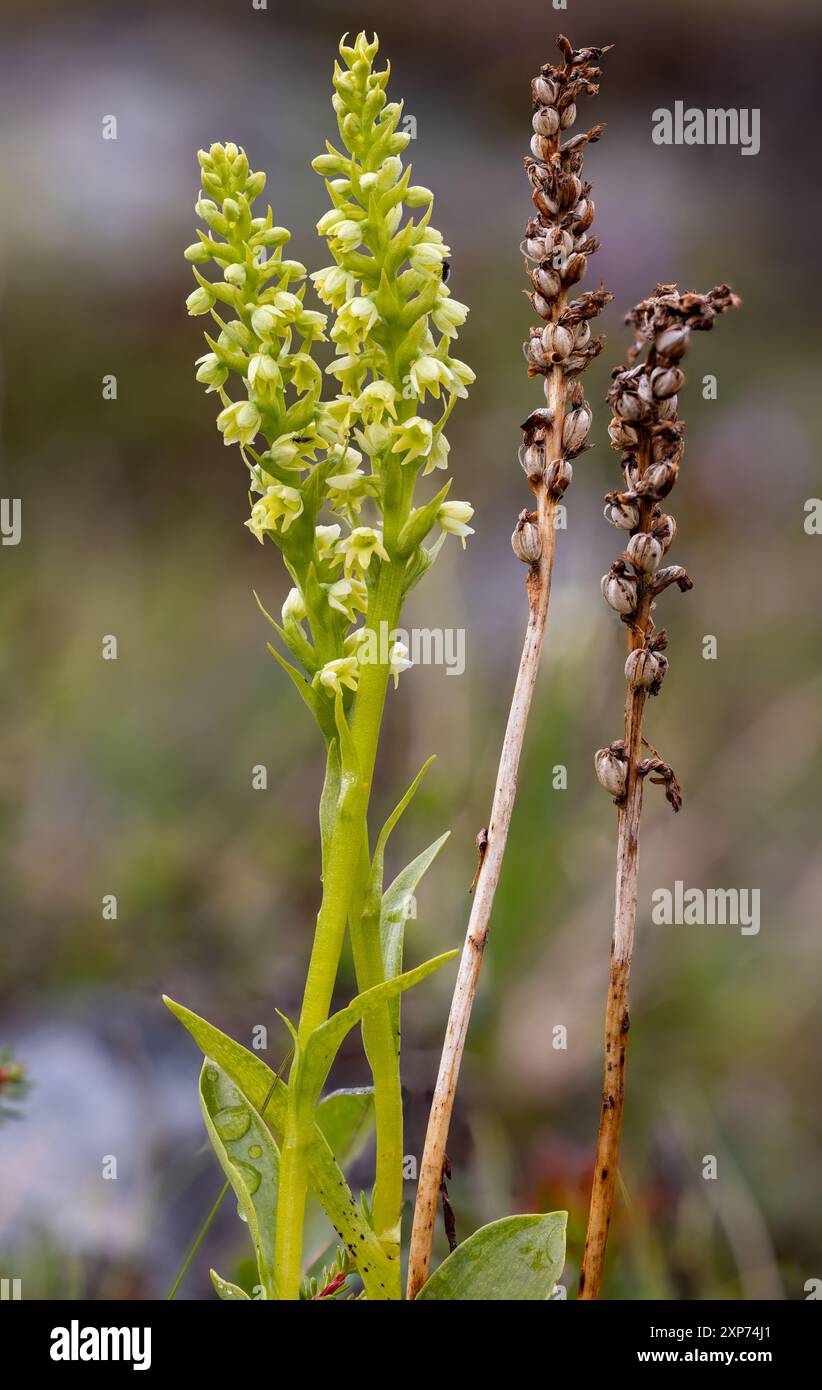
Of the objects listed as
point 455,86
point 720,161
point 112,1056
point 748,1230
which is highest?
point 455,86

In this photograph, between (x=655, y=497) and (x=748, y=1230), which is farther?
(x=748, y=1230)

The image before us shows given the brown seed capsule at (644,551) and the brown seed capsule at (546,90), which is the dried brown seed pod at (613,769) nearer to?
the brown seed capsule at (644,551)

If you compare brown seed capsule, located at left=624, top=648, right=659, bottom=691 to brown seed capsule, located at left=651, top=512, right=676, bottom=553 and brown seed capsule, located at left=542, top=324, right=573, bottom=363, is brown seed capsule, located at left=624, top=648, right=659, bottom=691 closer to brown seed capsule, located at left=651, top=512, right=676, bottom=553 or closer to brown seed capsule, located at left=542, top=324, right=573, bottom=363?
brown seed capsule, located at left=651, top=512, right=676, bottom=553

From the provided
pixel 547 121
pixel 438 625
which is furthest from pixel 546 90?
pixel 438 625

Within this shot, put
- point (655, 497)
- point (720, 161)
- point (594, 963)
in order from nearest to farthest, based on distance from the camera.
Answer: point (655, 497)
point (594, 963)
point (720, 161)

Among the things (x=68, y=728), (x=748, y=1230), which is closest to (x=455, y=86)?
(x=68, y=728)

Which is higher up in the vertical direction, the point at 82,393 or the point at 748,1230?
the point at 82,393

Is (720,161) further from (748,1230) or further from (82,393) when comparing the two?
(748,1230)
